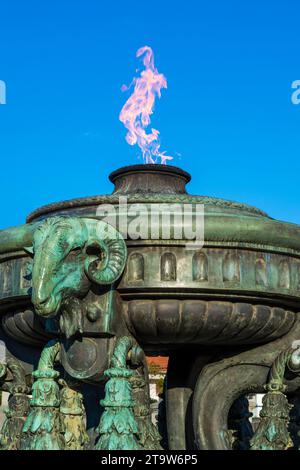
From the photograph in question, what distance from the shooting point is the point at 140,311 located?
4.62 m

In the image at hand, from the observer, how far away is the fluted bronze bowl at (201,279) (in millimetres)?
4547

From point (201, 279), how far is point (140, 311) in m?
0.43

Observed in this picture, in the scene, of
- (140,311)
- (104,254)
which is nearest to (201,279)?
(140,311)

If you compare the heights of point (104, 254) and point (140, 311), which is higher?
point (104, 254)

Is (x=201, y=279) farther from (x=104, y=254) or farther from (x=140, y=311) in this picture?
(x=104, y=254)

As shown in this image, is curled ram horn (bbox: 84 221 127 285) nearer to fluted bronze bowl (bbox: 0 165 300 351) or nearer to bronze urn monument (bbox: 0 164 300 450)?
bronze urn monument (bbox: 0 164 300 450)

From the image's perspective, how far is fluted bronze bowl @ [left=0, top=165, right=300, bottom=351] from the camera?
179 inches

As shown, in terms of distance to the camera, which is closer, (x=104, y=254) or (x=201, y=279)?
(x=104, y=254)

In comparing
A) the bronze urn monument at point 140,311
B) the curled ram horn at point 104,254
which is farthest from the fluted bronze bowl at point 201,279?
the curled ram horn at point 104,254

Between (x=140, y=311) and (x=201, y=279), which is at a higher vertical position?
(x=201, y=279)

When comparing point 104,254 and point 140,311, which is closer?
point 104,254

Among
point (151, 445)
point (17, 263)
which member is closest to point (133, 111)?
point (17, 263)

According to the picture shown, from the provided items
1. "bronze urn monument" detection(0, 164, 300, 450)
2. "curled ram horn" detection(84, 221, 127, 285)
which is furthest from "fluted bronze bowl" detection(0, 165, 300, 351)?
"curled ram horn" detection(84, 221, 127, 285)

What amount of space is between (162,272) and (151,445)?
1047mm
